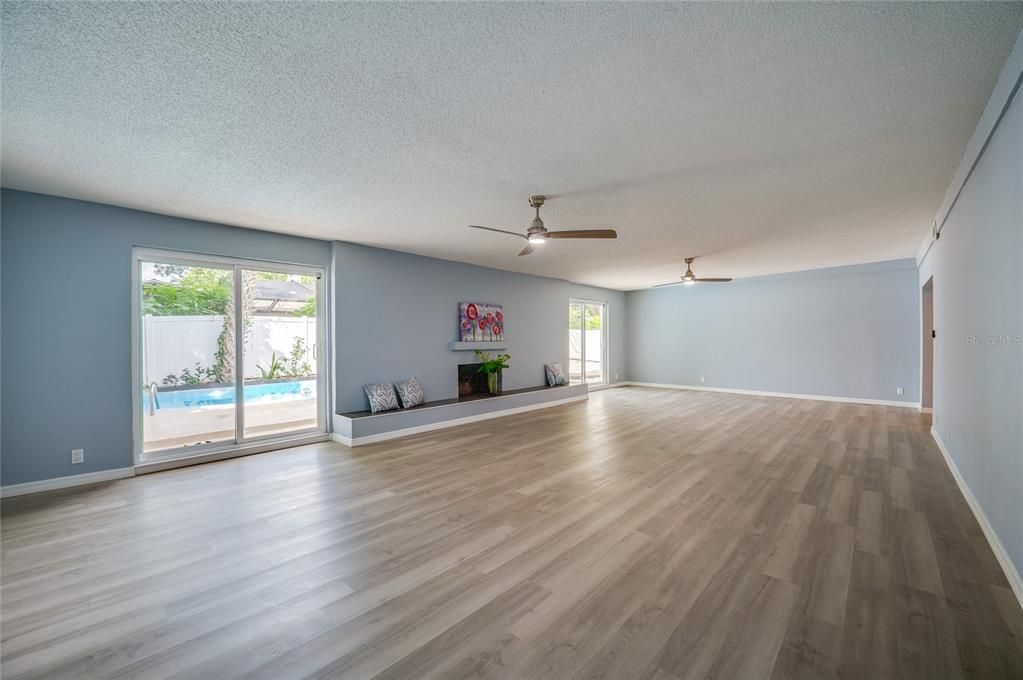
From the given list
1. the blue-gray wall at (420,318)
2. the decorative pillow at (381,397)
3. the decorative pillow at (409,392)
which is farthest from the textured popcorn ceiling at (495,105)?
the decorative pillow at (409,392)

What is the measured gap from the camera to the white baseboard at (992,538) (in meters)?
2.09

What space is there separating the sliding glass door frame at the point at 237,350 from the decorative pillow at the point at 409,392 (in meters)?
1.00

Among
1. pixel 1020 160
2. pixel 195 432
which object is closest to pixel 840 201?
pixel 1020 160

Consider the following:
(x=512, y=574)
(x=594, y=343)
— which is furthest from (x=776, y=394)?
(x=512, y=574)

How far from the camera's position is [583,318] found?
9.97 m

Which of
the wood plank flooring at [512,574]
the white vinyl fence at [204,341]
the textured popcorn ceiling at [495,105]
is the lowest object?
the wood plank flooring at [512,574]

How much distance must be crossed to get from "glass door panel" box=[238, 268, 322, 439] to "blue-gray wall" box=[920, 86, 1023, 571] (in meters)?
6.17

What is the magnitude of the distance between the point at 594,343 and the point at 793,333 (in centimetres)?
423

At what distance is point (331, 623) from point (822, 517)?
3.27 meters

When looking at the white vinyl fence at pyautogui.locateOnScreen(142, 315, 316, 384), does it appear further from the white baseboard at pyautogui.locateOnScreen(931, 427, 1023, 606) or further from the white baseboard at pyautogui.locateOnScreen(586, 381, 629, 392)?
the white baseboard at pyautogui.locateOnScreen(586, 381, 629, 392)

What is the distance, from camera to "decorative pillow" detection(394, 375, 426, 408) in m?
6.00

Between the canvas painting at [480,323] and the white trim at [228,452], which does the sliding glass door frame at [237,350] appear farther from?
the canvas painting at [480,323]

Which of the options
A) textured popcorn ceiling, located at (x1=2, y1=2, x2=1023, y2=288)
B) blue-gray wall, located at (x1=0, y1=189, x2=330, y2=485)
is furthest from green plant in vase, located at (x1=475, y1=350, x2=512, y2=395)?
blue-gray wall, located at (x1=0, y1=189, x2=330, y2=485)

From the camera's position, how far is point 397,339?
6164 mm
